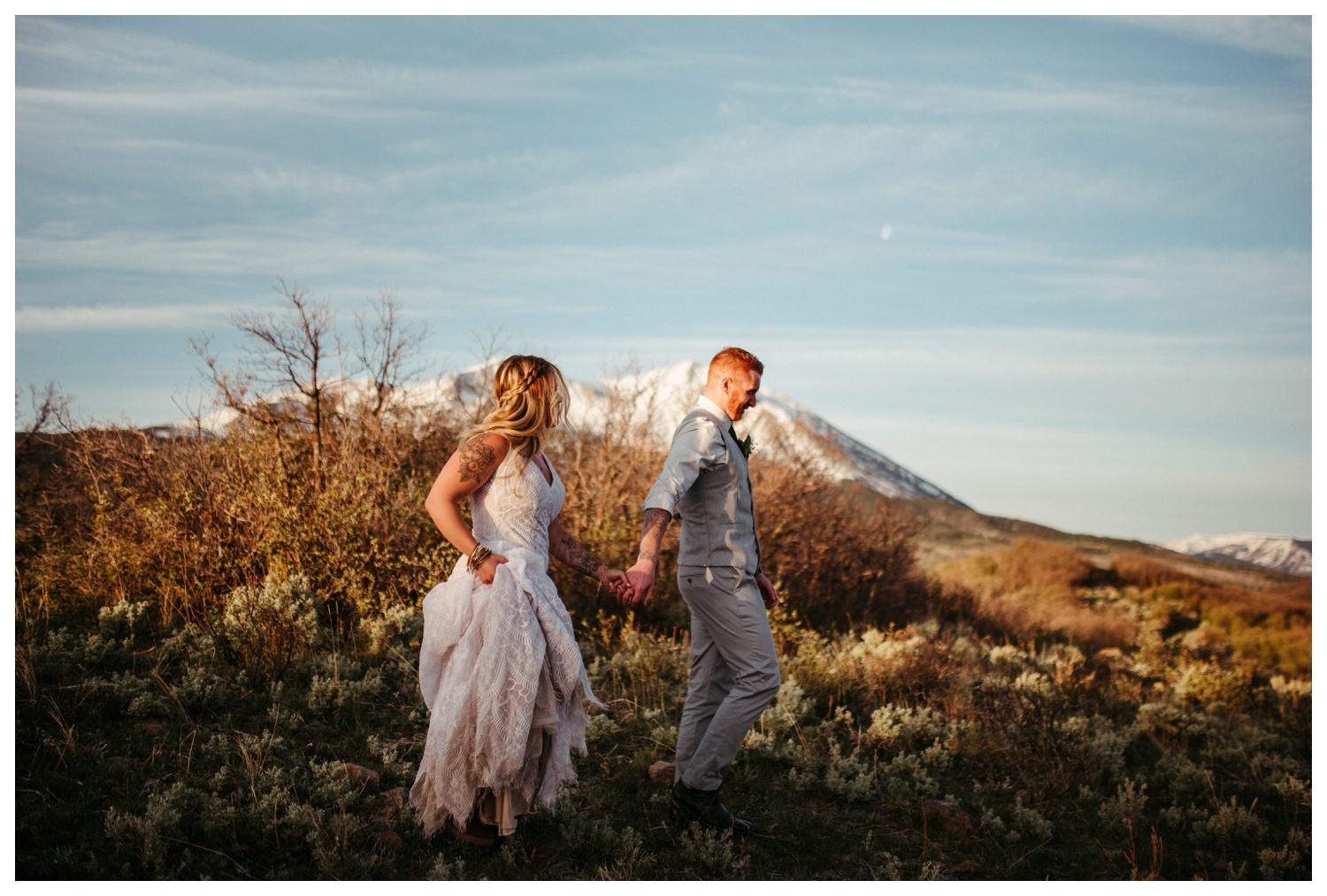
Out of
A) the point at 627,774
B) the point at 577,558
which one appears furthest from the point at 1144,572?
the point at 577,558

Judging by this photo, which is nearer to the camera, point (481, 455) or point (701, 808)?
point (481, 455)

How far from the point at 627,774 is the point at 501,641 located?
1.63m

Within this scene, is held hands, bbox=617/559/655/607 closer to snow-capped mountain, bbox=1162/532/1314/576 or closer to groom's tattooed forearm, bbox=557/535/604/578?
groom's tattooed forearm, bbox=557/535/604/578

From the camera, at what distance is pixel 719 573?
3.55 metres

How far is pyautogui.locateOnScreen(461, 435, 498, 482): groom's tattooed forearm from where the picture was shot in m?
3.05

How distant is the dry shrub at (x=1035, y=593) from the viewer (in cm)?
1317

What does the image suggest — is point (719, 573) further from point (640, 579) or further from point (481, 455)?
point (481, 455)

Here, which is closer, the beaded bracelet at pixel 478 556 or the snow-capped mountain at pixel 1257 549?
the beaded bracelet at pixel 478 556

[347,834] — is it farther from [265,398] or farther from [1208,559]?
[1208,559]

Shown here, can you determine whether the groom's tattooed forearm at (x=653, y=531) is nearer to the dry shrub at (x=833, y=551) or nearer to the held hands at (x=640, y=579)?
the held hands at (x=640, y=579)

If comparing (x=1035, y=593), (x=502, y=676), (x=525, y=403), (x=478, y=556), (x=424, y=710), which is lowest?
(x=1035, y=593)

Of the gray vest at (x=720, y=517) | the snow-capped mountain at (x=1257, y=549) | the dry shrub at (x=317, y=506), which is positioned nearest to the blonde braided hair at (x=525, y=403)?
the gray vest at (x=720, y=517)

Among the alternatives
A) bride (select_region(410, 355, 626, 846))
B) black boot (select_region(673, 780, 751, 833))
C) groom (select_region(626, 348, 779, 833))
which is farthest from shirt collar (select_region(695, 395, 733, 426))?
black boot (select_region(673, 780, 751, 833))
